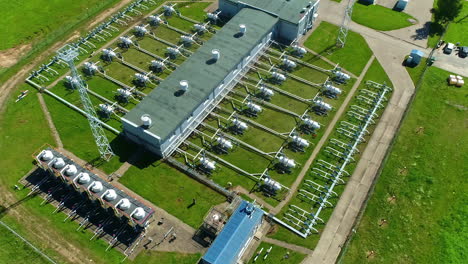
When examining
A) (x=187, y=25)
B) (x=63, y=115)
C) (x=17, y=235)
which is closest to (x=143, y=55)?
(x=187, y=25)

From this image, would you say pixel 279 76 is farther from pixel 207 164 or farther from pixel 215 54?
pixel 207 164

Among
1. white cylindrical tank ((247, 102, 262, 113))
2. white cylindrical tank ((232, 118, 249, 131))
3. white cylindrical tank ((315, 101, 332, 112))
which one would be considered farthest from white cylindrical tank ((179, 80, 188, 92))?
white cylindrical tank ((315, 101, 332, 112))

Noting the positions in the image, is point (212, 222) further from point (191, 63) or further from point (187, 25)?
point (187, 25)

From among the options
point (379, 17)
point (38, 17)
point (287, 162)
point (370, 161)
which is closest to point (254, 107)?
point (287, 162)

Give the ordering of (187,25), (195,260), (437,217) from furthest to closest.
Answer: (187,25) → (437,217) → (195,260)

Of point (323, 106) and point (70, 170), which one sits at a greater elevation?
point (323, 106)
